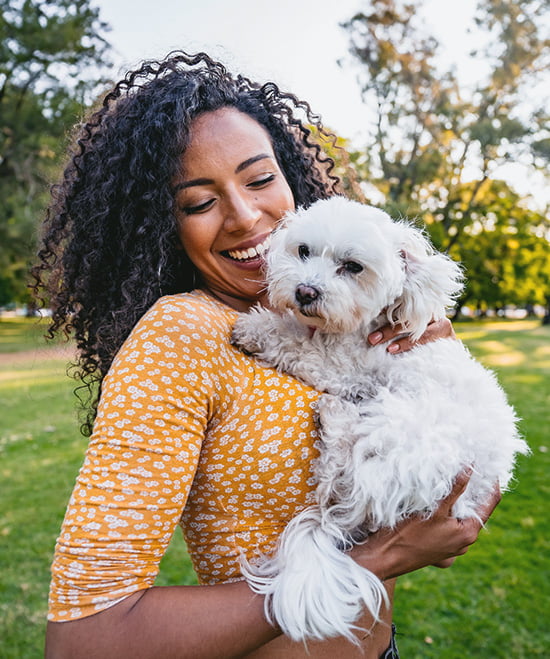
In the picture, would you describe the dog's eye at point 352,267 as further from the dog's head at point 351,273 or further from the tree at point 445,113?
the tree at point 445,113

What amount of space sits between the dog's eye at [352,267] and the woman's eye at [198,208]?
Result: 1.77 feet

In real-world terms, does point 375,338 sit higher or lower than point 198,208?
lower

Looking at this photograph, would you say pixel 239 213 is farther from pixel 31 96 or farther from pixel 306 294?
pixel 31 96

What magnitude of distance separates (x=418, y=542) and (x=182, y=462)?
72 centimetres

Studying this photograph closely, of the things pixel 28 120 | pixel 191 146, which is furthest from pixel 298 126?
pixel 28 120

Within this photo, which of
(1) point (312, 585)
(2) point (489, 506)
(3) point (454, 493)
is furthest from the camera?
(2) point (489, 506)

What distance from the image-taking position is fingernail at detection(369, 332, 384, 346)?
212 cm

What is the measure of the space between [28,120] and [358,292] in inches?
995

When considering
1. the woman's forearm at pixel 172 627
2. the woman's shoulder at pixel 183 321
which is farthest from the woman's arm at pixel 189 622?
the woman's shoulder at pixel 183 321

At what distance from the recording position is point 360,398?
1968 millimetres

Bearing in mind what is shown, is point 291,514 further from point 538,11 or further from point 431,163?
point 538,11

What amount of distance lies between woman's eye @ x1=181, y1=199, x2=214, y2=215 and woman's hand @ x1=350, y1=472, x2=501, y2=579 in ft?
3.94

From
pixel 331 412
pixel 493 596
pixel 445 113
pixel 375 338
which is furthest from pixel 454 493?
pixel 445 113

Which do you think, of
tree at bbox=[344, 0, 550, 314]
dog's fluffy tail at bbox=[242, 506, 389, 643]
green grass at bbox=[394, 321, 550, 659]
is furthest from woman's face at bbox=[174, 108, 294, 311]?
tree at bbox=[344, 0, 550, 314]
